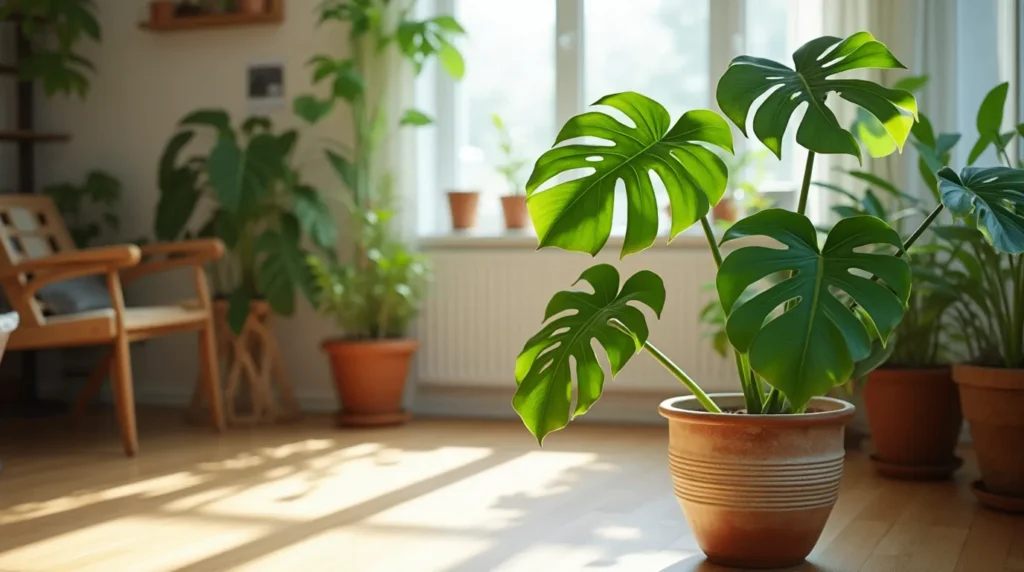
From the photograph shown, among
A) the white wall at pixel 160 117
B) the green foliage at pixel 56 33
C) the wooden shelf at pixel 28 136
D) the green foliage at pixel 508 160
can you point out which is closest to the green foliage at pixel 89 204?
the white wall at pixel 160 117

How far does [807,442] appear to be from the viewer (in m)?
2.20

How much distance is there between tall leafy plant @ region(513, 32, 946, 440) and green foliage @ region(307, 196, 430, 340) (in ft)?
6.72

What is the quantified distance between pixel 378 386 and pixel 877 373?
1.77 m

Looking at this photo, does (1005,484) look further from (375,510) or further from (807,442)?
(375,510)

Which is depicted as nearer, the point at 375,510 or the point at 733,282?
the point at 733,282

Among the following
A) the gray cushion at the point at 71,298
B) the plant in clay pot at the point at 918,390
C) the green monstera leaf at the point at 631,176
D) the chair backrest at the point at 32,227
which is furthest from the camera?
the chair backrest at the point at 32,227

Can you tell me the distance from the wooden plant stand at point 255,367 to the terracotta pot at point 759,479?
2.39 metres

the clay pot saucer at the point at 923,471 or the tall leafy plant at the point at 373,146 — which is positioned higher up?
the tall leafy plant at the point at 373,146

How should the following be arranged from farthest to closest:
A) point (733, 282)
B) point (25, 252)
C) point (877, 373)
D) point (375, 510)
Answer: point (25, 252) → point (877, 373) → point (375, 510) → point (733, 282)

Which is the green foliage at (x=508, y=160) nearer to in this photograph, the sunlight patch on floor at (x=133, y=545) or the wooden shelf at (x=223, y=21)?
the wooden shelf at (x=223, y=21)

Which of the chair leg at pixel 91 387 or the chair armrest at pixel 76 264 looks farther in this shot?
the chair leg at pixel 91 387

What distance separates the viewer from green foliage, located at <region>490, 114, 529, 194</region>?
14.8ft

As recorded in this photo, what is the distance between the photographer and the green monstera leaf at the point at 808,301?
5.91 ft

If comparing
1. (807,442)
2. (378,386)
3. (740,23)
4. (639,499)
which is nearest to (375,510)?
(639,499)
